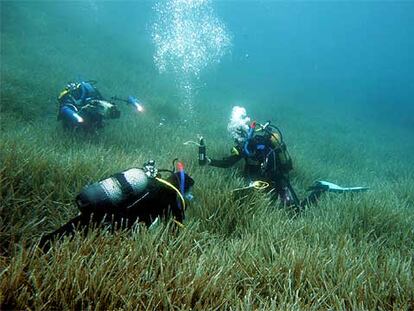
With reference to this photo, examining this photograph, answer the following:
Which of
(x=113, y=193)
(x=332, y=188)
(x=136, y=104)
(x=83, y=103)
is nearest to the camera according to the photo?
(x=113, y=193)

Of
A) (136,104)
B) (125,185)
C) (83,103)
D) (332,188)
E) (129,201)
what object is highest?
(136,104)

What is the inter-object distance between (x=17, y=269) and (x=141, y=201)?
1.30 meters

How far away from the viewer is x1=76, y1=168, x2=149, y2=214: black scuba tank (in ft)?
10.2

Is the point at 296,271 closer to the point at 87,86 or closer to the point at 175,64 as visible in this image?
the point at 87,86

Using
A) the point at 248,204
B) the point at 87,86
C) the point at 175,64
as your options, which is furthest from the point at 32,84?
the point at 175,64

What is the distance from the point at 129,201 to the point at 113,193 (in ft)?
0.61

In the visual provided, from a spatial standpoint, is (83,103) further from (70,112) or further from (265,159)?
(265,159)

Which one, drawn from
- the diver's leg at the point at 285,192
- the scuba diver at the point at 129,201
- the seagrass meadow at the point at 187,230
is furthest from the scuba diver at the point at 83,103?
the scuba diver at the point at 129,201

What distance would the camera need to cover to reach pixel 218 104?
19.9 m

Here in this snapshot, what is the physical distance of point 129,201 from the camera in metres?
3.29

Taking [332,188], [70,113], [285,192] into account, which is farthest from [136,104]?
[332,188]

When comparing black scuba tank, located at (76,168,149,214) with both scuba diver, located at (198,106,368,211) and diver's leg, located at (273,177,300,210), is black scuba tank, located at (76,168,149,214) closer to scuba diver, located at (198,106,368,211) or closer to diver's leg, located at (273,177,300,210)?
scuba diver, located at (198,106,368,211)

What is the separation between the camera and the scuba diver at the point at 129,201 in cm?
312

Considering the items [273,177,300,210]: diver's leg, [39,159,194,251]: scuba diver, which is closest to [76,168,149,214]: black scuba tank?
[39,159,194,251]: scuba diver
